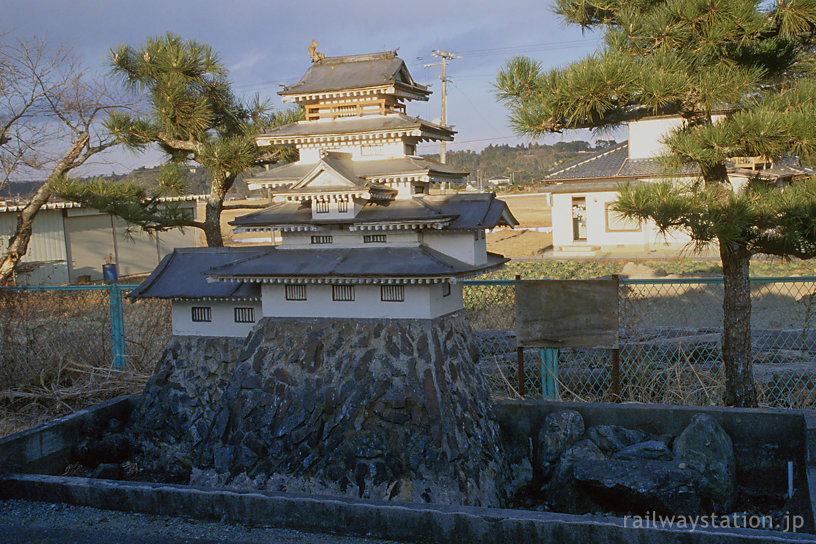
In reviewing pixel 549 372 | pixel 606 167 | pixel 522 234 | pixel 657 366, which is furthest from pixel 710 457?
pixel 522 234

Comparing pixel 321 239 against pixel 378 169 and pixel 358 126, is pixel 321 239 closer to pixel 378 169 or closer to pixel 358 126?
pixel 378 169

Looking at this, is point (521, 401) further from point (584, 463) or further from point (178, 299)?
point (178, 299)

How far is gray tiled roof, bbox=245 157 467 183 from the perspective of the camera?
9468 millimetres

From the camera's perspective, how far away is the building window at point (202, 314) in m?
10.6

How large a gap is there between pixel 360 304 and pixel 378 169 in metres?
2.14

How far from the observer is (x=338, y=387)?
348 inches

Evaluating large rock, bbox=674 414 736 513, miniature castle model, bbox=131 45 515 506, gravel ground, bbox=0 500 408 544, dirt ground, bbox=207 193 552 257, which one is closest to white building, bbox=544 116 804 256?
dirt ground, bbox=207 193 552 257

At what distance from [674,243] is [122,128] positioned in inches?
948

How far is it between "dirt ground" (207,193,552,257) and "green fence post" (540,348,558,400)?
44.8 ft

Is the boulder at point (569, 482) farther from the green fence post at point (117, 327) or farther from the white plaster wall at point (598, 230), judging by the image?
the white plaster wall at point (598, 230)

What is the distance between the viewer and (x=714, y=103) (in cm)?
860

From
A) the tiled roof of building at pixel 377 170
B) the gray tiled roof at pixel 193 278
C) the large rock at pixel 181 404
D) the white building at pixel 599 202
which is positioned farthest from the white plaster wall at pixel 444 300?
the white building at pixel 599 202

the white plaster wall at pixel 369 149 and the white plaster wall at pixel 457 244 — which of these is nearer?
the white plaster wall at pixel 457 244

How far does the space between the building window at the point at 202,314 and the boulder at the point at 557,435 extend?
18.8 ft
